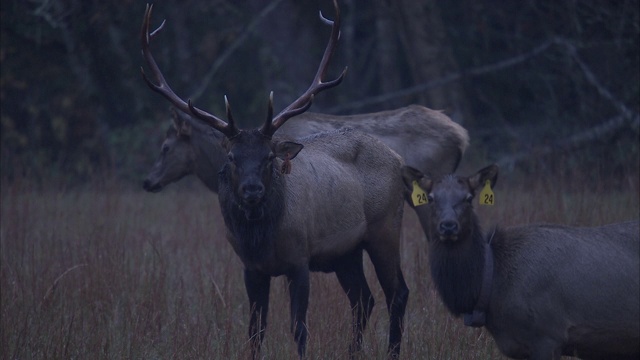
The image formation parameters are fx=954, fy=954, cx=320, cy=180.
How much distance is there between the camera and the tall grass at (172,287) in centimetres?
646

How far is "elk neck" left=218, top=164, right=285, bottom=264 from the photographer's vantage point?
6480 millimetres

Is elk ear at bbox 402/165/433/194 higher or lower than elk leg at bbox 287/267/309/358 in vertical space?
higher

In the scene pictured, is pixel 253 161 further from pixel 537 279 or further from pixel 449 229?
pixel 537 279

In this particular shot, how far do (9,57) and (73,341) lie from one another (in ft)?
45.9

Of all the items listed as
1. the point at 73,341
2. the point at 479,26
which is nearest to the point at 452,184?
the point at 73,341

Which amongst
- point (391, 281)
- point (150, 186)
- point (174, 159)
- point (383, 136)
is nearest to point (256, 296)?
point (391, 281)

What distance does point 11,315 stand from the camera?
22.9 ft

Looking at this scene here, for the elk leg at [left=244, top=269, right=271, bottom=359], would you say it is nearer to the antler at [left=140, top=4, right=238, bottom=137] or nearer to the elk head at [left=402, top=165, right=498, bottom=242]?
the antler at [left=140, top=4, right=238, bottom=137]

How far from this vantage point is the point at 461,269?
18.8 ft

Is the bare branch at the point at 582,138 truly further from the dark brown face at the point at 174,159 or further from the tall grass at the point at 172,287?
the dark brown face at the point at 174,159

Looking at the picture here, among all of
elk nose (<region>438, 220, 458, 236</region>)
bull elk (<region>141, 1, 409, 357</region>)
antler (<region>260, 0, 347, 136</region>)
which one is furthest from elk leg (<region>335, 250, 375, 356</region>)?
elk nose (<region>438, 220, 458, 236</region>)

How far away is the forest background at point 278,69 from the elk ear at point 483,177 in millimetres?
9196

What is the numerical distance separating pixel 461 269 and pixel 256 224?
1.51 metres

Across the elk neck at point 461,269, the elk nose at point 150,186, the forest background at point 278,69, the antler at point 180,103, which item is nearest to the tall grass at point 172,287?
the elk nose at point 150,186
